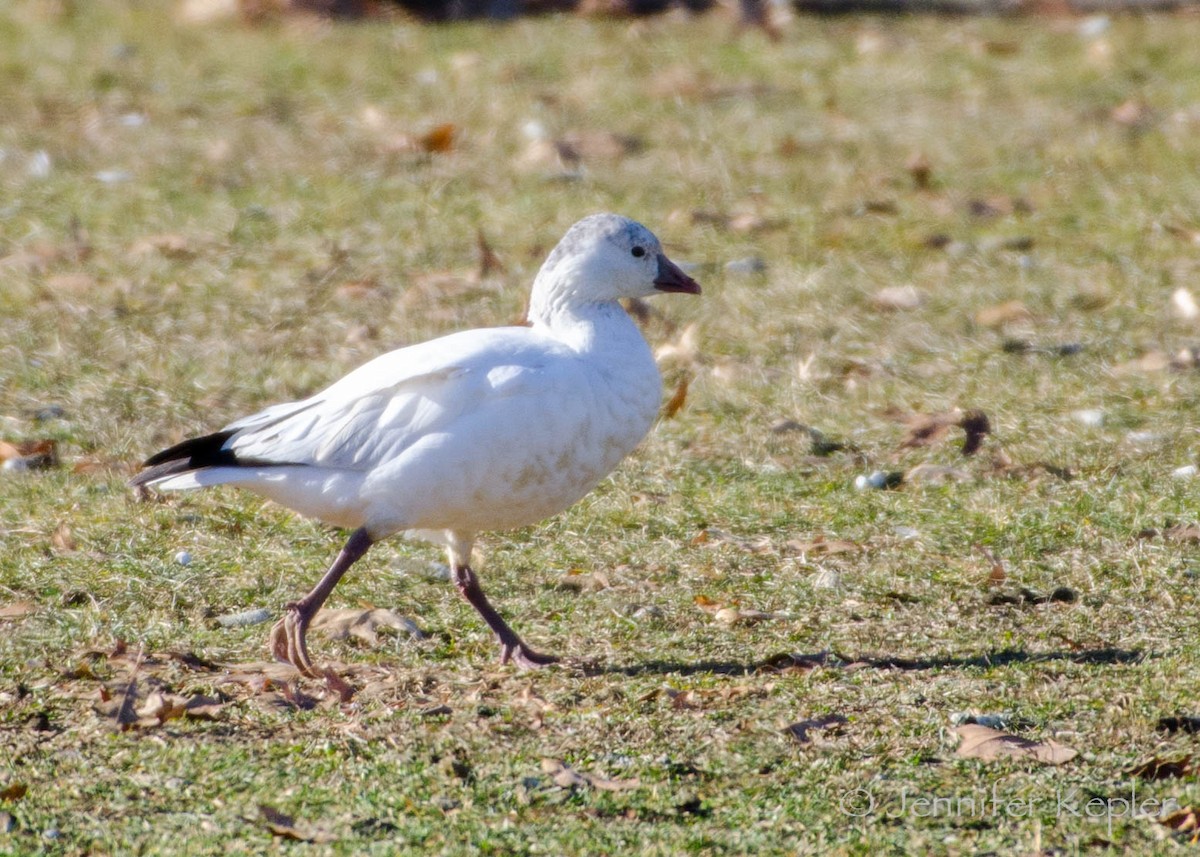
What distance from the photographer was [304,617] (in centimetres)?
411

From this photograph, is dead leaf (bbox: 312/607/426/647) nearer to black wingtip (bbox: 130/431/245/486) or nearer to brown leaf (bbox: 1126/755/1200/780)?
black wingtip (bbox: 130/431/245/486)

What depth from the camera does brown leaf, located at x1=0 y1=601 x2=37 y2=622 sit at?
14.5ft

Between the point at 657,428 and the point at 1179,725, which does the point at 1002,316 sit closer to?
the point at 657,428

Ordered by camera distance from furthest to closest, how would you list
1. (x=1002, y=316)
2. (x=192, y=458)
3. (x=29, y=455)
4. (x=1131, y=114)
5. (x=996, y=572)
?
1. (x=1131, y=114)
2. (x=1002, y=316)
3. (x=29, y=455)
4. (x=996, y=572)
5. (x=192, y=458)

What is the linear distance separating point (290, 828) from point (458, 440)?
3.45 ft

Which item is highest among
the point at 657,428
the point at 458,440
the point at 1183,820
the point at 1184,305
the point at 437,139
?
the point at 458,440

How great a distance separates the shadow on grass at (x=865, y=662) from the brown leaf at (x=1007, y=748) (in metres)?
0.44

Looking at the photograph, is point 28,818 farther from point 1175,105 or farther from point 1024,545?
point 1175,105

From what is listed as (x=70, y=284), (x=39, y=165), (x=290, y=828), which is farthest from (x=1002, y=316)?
(x=39, y=165)

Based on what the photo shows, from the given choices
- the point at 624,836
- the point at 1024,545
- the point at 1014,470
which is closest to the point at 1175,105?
the point at 1014,470

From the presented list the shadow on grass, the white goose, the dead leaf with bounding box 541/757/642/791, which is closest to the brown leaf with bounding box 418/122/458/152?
the white goose

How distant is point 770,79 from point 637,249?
219 inches

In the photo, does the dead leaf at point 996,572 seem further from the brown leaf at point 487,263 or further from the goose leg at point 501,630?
the brown leaf at point 487,263

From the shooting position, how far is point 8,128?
893 cm
